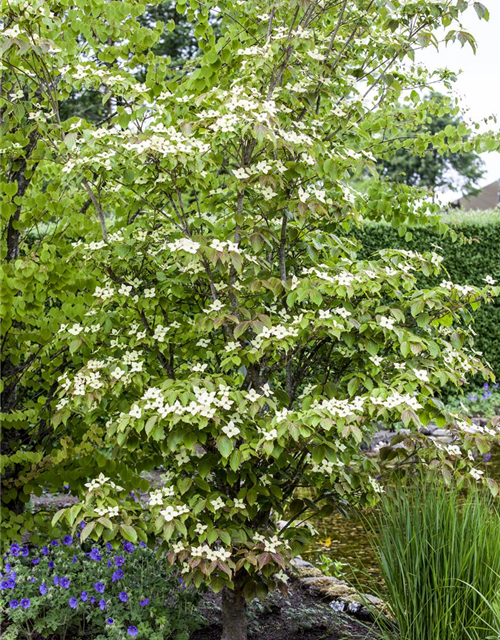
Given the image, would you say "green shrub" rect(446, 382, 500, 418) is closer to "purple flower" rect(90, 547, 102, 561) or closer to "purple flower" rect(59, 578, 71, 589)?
"purple flower" rect(90, 547, 102, 561)

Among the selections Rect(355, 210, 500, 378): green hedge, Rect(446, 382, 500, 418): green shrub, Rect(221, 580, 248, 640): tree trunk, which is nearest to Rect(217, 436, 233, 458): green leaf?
Rect(221, 580, 248, 640): tree trunk

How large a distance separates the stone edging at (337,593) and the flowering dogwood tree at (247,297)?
26.7 inches

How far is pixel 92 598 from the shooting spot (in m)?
2.81

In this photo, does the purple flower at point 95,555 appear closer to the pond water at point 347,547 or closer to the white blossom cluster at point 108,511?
the white blossom cluster at point 108,511

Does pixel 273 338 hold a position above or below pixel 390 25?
below

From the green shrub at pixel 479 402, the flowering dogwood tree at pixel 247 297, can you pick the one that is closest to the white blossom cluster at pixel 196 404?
the flowering dogwood tree at pixel 247 297

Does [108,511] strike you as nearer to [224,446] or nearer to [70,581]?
[224,446]

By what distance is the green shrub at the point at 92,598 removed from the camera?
2.74 meters

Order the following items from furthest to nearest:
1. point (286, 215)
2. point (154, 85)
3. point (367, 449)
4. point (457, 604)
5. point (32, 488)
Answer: point (367, 449)
point (32, 488)
point (154, 85)
point (286, 215)
point (457, 604)

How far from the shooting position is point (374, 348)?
2.51 meters

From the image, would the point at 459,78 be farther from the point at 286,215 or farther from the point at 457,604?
the point at 457,604

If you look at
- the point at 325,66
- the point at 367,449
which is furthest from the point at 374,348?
the point at 367,449

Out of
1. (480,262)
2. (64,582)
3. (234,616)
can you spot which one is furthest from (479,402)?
(64,582)

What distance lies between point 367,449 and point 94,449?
4.68 m
